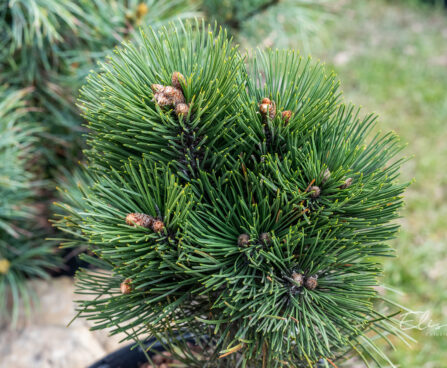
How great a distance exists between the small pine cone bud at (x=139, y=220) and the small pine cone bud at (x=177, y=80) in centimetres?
18

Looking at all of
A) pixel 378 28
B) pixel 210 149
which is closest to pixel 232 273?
pixel 210 149

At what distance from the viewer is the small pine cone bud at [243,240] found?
53 cm

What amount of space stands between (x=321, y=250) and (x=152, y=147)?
0.27m

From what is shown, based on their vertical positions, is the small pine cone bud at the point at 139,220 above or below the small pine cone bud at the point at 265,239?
below

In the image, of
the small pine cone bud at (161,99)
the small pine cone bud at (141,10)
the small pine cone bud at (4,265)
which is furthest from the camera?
the small pine cone bud at (4,265)

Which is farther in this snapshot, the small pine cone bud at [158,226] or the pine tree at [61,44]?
the pine tree at [61,44]

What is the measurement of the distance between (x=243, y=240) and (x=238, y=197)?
6 cm

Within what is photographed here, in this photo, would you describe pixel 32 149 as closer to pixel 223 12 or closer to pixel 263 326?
pixel 223 12

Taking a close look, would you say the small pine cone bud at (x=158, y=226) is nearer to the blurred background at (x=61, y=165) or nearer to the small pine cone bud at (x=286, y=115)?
the small pine cone bud at (x=286, y=115)

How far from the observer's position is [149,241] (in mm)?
535

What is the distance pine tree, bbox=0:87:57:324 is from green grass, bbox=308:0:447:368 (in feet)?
3.62

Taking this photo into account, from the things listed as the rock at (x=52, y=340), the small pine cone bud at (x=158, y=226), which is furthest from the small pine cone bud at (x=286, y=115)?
the rock at (x=52, y=340)

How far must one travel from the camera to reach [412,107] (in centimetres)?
260

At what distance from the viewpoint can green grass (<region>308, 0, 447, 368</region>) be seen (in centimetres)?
158
